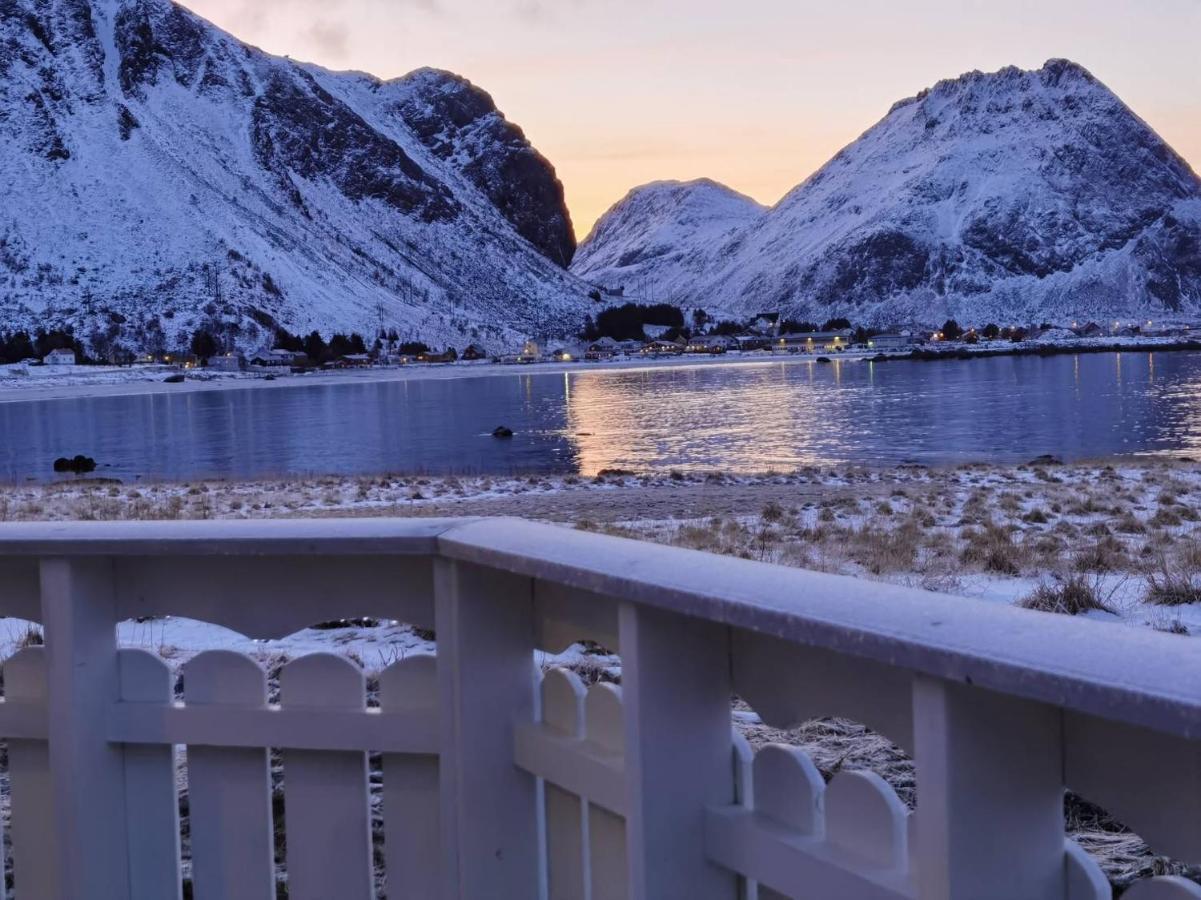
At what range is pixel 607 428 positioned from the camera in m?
50.9

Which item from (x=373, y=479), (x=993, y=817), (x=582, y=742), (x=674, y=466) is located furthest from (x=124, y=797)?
(x=674, y=466)

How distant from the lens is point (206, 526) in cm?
268

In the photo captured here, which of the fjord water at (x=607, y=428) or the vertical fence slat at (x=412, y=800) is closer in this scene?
the vertical fence slat at (x=412, y=800)

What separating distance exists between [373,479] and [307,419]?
38.8 metres

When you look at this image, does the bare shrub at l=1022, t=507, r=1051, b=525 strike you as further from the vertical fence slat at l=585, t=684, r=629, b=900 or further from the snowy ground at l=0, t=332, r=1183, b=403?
the snowy ground at l=0, t=332, r=1183, b=403

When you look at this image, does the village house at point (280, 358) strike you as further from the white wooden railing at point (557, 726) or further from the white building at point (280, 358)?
the white wooden railing at point (557, 726)

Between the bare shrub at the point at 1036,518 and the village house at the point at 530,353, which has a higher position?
the village house at the point at 530,353

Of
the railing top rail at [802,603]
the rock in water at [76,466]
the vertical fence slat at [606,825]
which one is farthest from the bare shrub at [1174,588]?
the rock in water at [76,466]

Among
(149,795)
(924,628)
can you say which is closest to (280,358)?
(149,795)

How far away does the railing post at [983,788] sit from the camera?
150cm

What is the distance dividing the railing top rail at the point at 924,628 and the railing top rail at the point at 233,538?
0.41 m

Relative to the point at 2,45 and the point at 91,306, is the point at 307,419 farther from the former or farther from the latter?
the point at 2,45

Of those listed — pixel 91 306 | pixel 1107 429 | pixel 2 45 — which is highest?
Result: pixel 2 45

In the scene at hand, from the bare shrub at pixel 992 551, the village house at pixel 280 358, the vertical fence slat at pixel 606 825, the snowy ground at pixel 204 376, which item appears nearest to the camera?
the vertical fence slat at pixel 606 825
